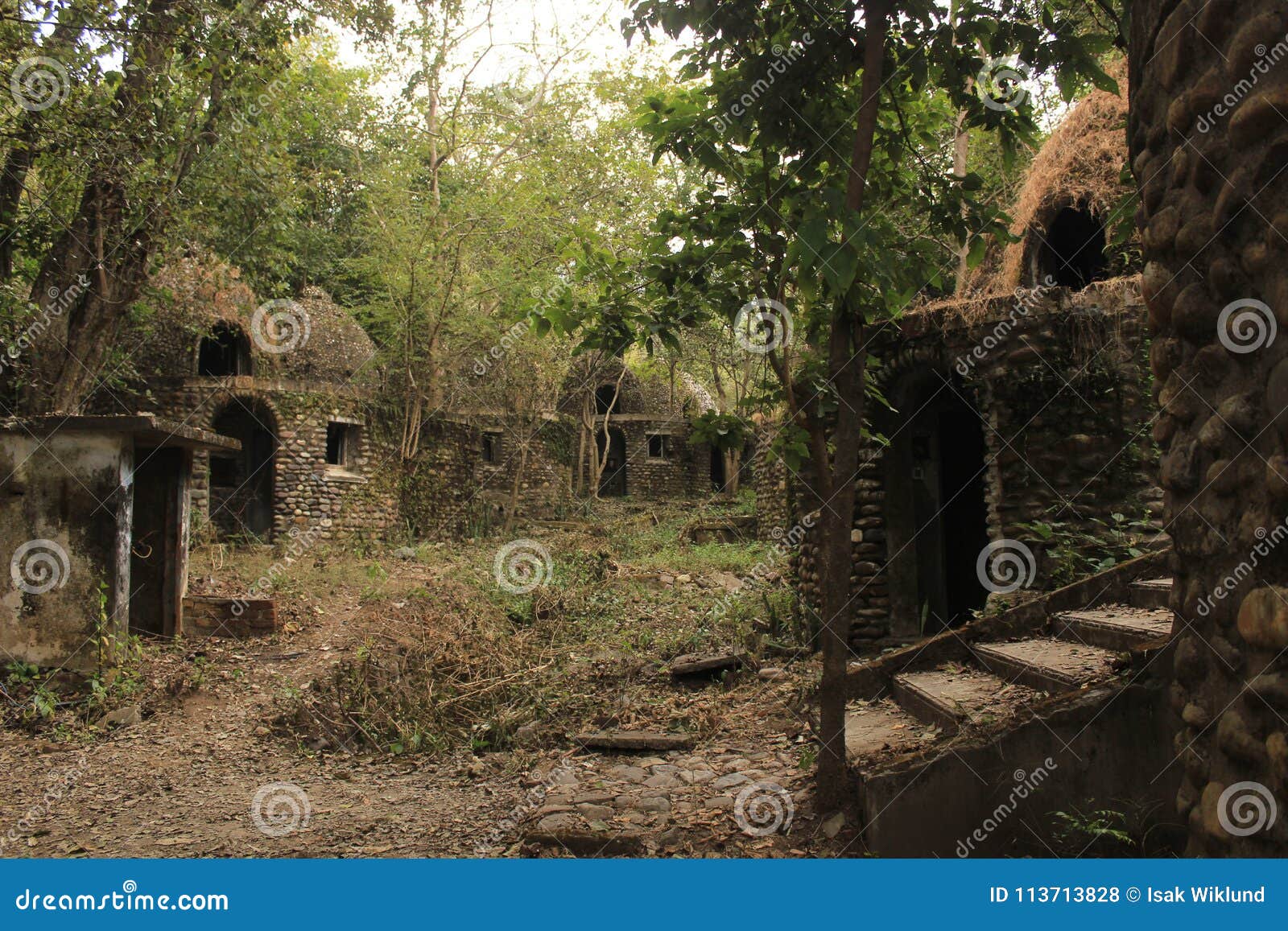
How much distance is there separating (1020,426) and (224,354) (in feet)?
58.2

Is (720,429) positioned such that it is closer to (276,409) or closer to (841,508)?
(841,508)

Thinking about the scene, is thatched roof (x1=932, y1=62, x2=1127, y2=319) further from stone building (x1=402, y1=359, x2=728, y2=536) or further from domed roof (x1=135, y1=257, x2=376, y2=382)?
domed roof (x1=135, y1=257, x2=376, y2=382)

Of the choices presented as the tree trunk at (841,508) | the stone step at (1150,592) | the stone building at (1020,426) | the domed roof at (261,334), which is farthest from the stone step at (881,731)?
the domed roof at (261,334)

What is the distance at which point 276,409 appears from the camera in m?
17.1

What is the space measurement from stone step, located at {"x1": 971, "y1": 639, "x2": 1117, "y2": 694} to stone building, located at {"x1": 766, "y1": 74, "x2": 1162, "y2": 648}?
1849 mm

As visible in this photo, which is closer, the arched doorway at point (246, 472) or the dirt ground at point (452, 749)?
the dirt ground at point (452, 749)

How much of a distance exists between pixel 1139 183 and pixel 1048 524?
170 inches

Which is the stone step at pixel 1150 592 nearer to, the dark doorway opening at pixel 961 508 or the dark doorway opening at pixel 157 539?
the dark doorway opening at pixel 961 508

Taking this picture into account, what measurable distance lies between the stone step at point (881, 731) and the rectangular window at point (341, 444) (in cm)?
1485

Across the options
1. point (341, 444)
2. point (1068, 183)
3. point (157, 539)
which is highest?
point (1068, 183)

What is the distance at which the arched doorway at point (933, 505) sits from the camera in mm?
8227

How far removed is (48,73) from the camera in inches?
296

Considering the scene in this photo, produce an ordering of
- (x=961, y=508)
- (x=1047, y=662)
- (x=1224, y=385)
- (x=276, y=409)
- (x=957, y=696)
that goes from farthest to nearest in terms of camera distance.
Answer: (x=276, y=409) → (x=961, y=508) → (x=957, y=696) → (x=1047, y=662) → (x=1224, y=385)

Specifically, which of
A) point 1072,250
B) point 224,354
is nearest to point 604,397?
point 224,354
